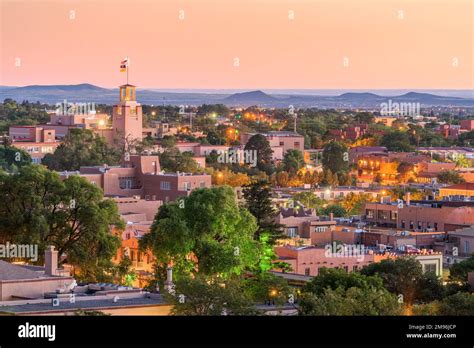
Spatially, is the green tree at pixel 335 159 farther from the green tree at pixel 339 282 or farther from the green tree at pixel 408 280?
the green tree at pixel 339 282

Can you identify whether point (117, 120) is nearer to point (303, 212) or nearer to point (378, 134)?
point (378, 134)

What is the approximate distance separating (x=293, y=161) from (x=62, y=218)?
4129 centimetres

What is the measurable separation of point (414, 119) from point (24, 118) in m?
44.1

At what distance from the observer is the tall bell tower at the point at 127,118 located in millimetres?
74812

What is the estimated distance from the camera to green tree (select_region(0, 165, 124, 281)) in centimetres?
3000

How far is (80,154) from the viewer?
210 ft

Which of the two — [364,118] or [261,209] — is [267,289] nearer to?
[261,209]

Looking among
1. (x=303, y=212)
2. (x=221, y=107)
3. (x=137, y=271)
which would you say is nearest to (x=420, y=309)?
(x=137, y=271)

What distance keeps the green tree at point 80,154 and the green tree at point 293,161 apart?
782 centimetres

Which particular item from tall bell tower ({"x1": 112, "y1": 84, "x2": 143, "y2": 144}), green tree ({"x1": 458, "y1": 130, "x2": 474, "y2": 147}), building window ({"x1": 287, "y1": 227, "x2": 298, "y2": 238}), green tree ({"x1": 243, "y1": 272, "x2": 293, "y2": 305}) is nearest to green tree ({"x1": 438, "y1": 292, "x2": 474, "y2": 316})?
green tree ({"x1": 243, "y1": 272, "x2": 293, "y2": 305})

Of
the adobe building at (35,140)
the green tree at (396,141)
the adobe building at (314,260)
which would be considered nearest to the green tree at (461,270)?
the adobe building at (314,260)

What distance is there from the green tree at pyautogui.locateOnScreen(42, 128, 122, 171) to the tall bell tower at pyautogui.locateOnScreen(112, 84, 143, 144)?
17.9 feet

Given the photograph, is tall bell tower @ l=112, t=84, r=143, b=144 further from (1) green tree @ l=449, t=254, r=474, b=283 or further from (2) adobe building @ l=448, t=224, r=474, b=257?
(1) green tree @ l=449, t=254, r=474, b=283
